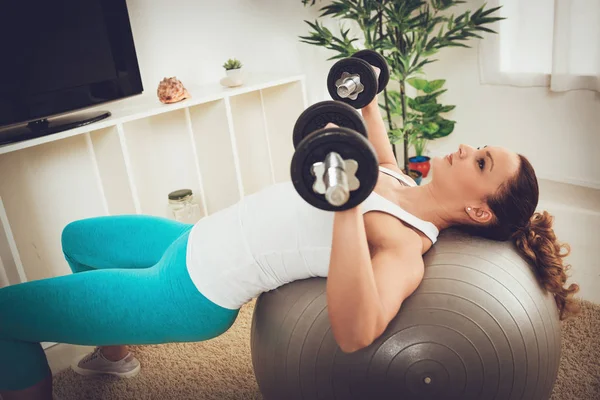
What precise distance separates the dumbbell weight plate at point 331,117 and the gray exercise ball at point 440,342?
0.33m

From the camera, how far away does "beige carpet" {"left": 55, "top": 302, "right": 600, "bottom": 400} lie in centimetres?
143

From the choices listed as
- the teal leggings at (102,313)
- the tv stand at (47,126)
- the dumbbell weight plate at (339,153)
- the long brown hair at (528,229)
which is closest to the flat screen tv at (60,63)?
the tv stand at (47,126)

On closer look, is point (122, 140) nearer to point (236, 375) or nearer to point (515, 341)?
point (236, 375)

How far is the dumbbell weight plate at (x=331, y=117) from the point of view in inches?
43.2

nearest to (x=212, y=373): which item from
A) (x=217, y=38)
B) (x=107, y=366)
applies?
(x=107, y=366)

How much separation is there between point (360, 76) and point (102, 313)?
869 millimetres

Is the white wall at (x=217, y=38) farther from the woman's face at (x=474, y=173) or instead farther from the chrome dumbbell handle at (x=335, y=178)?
the chrome dumbbell handle at (x=335, y=178)

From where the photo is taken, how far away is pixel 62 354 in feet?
5.84

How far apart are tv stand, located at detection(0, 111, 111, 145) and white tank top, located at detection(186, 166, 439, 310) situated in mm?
805

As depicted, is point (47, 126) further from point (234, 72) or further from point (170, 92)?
point (234, 72)

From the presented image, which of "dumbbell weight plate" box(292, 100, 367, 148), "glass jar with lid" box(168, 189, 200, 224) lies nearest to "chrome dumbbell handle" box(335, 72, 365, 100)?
"dumbbell weight plate" box(292, 100, 367, 148)

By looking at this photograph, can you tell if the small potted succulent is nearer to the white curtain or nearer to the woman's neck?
the woman's neck

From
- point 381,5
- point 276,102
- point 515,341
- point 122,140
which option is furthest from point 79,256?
point 381,5

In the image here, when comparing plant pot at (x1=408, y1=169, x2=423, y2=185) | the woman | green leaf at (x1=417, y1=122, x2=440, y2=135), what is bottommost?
plant pot at (x1=408, y1=169, x2=423, y2=185)
